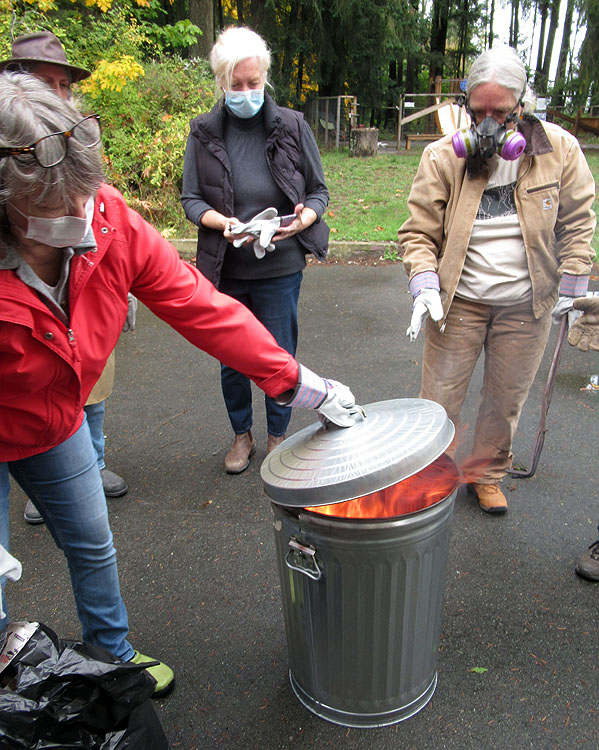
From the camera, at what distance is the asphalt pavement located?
1.93m

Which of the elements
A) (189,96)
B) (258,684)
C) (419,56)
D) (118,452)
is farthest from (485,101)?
(419,56)

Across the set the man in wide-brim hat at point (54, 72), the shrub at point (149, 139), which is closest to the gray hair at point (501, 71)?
the man in wide-brim hat at point (54, 72)

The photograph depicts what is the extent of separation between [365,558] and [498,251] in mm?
1409

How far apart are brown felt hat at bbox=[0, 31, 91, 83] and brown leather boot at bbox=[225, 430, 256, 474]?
2.06 meters

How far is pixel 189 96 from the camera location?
8797 millimetres

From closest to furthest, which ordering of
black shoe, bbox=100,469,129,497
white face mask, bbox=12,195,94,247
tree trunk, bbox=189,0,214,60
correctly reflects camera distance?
white face mask, bbox=12,195,94,247, black shoe, bbox=100,469,129,497, tree trunk, bbox=189,0,214,60

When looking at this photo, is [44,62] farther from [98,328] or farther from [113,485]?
[113,485]

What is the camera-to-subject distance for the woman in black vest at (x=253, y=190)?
2.63m

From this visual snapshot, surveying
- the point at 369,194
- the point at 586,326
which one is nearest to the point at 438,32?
the point at 369,194

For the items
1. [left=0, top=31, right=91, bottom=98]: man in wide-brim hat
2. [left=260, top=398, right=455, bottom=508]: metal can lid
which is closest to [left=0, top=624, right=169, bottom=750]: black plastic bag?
[left=260, top=398, right=455, bottom=508]: metal can lid

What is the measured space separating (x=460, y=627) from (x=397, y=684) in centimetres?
55

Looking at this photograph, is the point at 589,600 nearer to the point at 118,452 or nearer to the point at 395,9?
the point at 118,452

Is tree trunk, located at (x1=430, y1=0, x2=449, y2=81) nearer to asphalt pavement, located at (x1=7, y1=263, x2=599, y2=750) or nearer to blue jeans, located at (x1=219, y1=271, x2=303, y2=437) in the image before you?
asphalt pavement, located at (x1=7, y1=263, x2=599, y2=750)

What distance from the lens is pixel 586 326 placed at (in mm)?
2189
